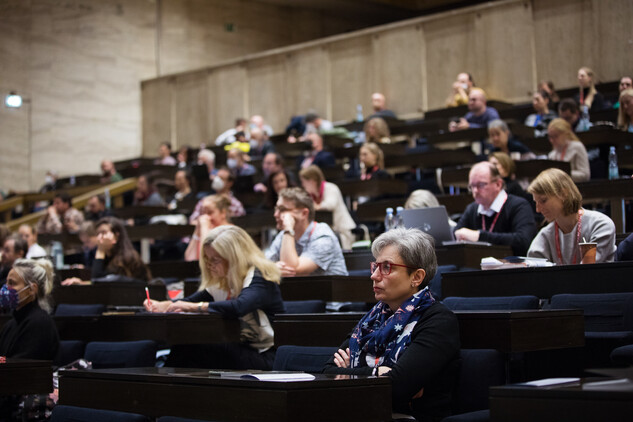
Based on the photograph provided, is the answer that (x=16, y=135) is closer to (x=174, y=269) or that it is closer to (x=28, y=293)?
(x=174, y=269)

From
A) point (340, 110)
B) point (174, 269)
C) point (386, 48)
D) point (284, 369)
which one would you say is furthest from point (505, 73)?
point (284, 369)

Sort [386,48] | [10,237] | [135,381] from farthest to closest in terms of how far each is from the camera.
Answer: [386,48] → [10,237] → [135,381]

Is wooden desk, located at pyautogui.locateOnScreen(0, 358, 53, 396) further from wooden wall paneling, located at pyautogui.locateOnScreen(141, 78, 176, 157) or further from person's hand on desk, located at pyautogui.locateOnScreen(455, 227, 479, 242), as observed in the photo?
wooden wall paneling, located at pyautogui.locateOnScreen(141, 78, 176, 157)

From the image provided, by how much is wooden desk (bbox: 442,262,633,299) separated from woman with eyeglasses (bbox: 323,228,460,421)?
801 millimetres

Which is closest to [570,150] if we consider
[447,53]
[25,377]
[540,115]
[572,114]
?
[572,114]

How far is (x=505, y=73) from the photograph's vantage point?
41.2 feet

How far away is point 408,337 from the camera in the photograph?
3.07m

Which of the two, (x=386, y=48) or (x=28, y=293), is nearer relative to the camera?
(x=28, y=293)

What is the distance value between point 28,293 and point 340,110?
10.2 m

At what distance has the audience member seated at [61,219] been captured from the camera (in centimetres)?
965

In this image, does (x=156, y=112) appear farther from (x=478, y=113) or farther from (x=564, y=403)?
(x=564, y=403)

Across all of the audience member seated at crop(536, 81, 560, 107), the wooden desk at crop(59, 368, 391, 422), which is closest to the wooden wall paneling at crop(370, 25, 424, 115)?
the audience member seated at crop(536, 81, 560, 107)

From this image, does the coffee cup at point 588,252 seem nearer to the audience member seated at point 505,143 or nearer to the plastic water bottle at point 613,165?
the plastic water bottle at point 613,165

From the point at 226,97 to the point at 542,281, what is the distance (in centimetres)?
1294
